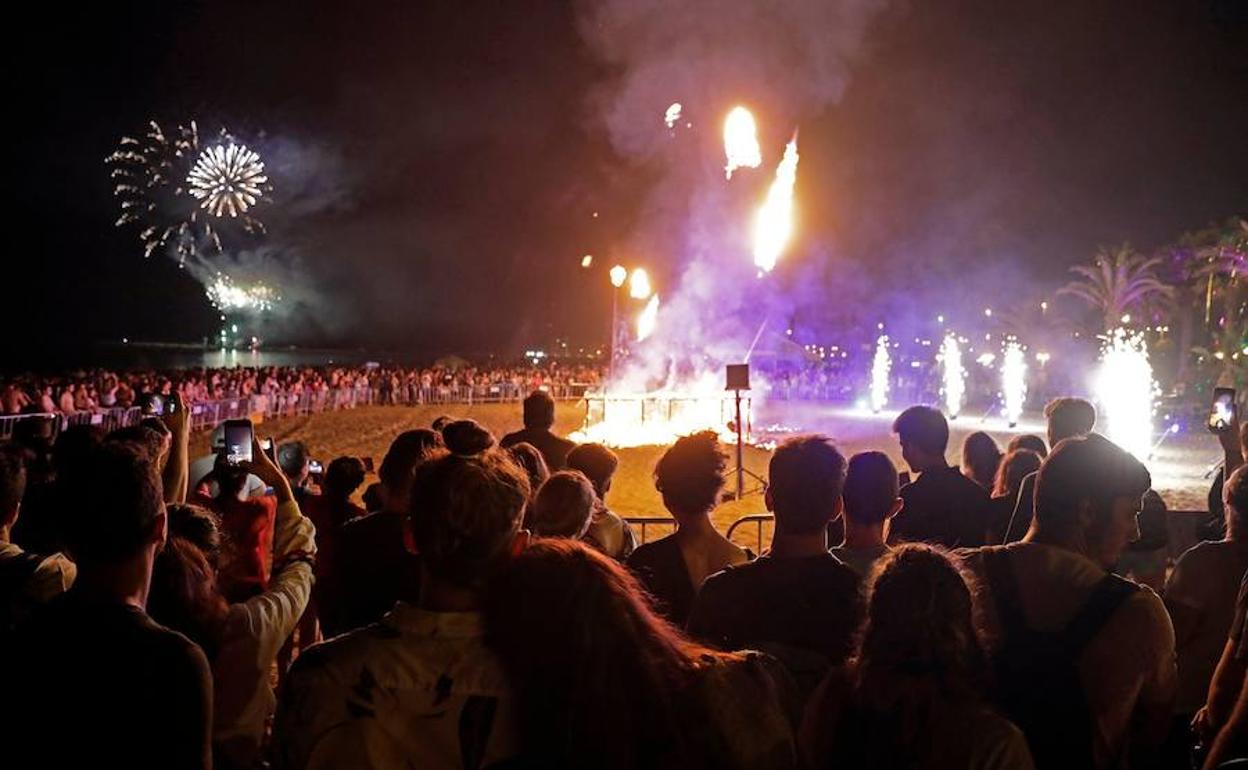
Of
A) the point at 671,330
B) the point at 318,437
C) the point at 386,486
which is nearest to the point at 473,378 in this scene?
the point at 671,330

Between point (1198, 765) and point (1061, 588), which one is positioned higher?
point (1061, 588)

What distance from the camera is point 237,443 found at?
4473 millimetres

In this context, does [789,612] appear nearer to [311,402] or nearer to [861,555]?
[861,555]

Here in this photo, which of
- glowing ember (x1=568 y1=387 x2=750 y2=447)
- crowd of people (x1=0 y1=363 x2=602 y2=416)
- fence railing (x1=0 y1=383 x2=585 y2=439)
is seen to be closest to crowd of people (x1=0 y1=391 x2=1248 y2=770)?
crowd of people (x1=0 y1=363 x2=602 y2=416)

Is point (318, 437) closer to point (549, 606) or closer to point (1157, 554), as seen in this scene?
point (1157, 554)

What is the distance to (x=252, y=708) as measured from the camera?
3.16 metres

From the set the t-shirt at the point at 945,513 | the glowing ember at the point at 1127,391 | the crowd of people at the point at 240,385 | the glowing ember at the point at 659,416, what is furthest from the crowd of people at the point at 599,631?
the glowing ember at the point at 659,416

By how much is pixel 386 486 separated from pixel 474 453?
7.43 feet

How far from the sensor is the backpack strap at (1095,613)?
271 cm

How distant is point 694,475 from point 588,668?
2387 millimetres

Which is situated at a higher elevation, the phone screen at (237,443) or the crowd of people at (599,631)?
the phone screen at (237,443)

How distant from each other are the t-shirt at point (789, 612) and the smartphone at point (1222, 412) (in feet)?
20.5

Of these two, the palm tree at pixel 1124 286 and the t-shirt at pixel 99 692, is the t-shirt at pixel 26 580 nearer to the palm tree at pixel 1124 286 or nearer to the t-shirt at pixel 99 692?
the t-shirt at pixel 99 692

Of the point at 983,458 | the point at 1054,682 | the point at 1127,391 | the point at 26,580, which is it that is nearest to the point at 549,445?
the point at 983,458
